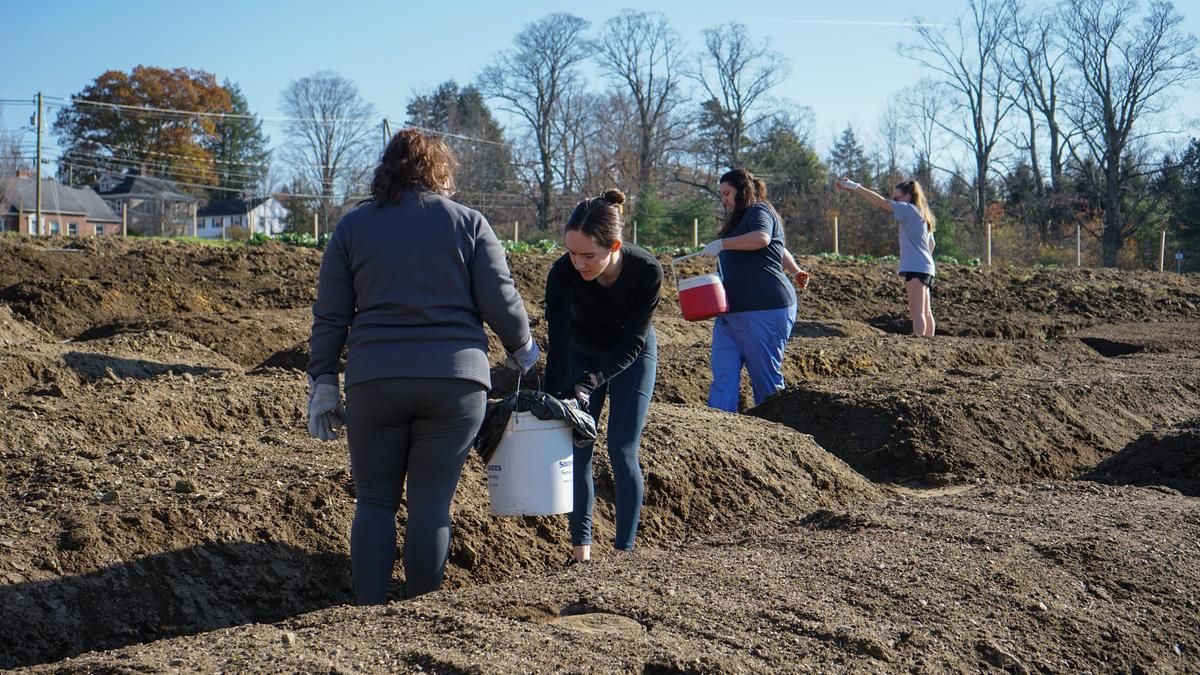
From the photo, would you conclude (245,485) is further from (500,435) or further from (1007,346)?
(1007,346)

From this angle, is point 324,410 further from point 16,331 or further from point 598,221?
point 16,331

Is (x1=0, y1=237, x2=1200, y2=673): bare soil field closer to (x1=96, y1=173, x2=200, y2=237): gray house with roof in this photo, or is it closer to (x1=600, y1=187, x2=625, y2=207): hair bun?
(x1=600, y1=187, x2=625, y2=207): hair bun

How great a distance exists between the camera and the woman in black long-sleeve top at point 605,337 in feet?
13.6

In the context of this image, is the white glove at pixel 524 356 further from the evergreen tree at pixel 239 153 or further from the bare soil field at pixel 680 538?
the evergreen tree at pixel 239 153

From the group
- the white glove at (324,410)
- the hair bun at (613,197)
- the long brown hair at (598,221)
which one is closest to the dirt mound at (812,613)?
the white glove at (324,410)

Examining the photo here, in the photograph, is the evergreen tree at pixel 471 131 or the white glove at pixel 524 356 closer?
the white glove at pixel 524 356

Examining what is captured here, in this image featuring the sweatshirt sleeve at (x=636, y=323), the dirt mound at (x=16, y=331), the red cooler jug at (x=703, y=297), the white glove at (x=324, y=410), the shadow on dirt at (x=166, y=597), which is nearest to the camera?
the white glove at (x=324, y=410)

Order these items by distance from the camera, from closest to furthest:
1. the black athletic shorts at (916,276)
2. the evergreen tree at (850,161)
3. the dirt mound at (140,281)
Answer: the black athletic shorts at (916,276) → the dirt mound at (140,281) → the evergreen tree at (850,161)

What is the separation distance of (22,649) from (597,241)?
2324 mm

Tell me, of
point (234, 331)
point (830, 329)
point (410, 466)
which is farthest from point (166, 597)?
point (830, 329)

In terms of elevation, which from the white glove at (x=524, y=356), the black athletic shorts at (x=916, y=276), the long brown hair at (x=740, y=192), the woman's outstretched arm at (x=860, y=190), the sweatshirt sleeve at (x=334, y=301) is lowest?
the white glove at (x=524, y=356)

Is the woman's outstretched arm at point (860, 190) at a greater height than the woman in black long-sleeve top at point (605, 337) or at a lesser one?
greater

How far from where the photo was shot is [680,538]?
562 cm

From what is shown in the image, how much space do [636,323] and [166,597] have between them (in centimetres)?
200
